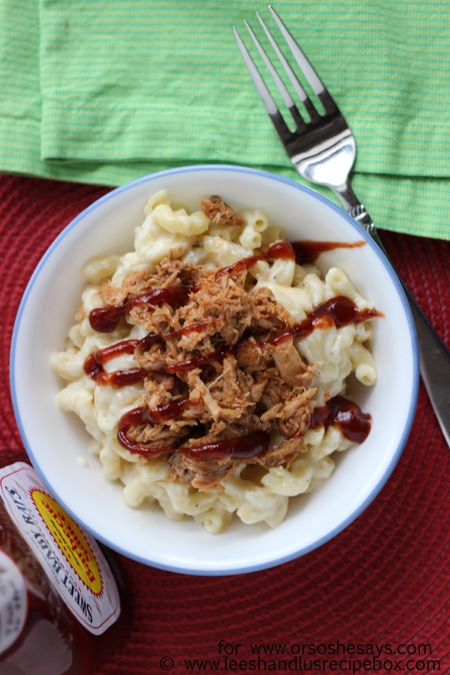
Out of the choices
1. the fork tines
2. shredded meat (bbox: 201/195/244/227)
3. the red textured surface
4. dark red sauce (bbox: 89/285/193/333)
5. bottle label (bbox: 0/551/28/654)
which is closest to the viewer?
bottle label (bbox: 0/551/28/654)

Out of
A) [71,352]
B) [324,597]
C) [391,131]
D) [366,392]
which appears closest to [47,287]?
[71,352]

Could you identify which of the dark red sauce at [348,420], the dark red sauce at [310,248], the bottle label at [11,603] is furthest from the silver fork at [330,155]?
the bottle label at [11,603]

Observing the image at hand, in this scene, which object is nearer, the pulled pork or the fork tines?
the pulled pork

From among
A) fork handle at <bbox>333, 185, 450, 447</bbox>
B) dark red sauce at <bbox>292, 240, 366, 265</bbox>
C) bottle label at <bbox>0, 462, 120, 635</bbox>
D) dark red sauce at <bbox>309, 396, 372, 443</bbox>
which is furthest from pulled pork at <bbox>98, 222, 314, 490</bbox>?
fork handle at <bbox>333, 185, 450, 447</bbox>

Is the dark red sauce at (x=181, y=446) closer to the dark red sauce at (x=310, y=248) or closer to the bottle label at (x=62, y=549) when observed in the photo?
the bottle label at (x=62, y=549)

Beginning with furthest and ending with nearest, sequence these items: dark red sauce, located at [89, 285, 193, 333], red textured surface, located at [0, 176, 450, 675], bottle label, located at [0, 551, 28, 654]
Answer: red textured surface, located at [0, 176, 450, 675]
dark red sauce, located at [89, 285, 193, 333]
bottle label, located at [0, 551, 28, 654]

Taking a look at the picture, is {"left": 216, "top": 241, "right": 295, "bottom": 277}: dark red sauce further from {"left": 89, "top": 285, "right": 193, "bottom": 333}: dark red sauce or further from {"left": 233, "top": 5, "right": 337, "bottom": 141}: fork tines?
{"left": 233, "top": 5, "right": 337, "bottom": 141}: fork tines

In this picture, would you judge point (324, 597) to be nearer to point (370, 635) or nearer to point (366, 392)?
point (370, 635)
